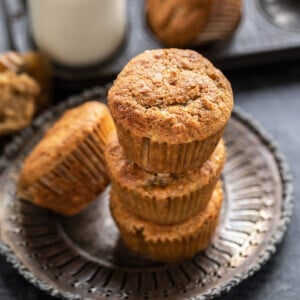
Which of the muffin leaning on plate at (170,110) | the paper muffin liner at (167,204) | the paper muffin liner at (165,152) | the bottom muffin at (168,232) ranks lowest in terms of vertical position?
the bottom muffin at (168,232)

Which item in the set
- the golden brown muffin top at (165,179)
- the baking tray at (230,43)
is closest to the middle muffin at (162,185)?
the golden brown muffin top at (165,179)

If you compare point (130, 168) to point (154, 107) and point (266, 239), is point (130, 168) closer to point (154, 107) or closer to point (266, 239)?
point (154, 107)

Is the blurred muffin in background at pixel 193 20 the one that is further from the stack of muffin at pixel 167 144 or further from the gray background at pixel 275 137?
the stack of muffin at pixel 167 144

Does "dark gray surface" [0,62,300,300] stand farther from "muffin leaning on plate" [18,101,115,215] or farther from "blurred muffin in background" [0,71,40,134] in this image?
"blurred muffin in background" [0,71,40,134]

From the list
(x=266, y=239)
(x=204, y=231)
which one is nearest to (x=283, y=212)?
(x=266, y=239)

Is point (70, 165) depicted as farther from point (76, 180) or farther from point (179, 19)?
point (179, 19)

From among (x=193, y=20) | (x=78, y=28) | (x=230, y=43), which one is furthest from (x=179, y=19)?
(x=78, y=28)

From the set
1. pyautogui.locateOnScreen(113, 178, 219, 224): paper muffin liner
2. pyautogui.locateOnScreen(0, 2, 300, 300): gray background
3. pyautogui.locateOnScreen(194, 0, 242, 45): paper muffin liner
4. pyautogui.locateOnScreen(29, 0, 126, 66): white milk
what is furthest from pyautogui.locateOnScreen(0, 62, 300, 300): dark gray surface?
pyautogui.locateOnScreen(29, 0, 126, 66): white milk
